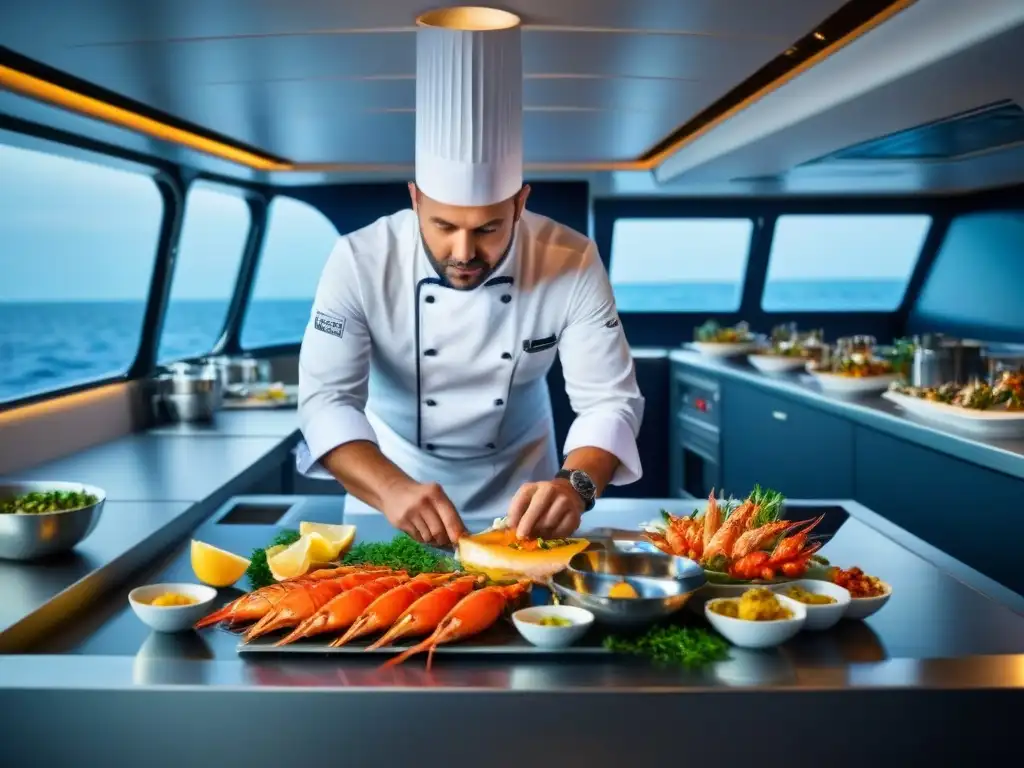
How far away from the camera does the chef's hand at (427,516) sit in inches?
78.2

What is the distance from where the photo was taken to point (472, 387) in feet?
9.17

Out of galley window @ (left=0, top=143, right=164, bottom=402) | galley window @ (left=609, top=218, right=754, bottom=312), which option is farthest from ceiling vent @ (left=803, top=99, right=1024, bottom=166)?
galley window @ (left=0, top=143, right=164, bottom=402)

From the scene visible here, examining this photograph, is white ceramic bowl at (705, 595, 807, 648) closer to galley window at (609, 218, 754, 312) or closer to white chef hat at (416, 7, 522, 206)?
white chef hat at (416, 7, 522, 206)

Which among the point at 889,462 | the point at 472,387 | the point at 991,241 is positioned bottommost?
the point at 889,462

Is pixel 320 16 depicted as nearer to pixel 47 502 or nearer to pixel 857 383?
pixel 47 502

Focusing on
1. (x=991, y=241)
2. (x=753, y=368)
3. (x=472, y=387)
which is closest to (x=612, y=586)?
(x=472, y=387)

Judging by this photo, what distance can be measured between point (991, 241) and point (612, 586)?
17.9ft

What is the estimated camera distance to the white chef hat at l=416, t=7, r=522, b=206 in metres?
2.29

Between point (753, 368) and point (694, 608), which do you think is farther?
point (753, 368)

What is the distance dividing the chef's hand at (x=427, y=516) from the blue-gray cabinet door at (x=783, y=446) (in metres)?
2.63

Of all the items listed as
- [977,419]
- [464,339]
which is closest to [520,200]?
[464,339]

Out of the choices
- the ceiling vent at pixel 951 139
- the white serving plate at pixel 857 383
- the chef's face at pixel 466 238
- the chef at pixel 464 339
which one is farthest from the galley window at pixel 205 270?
the chef's face at pixel 466 238

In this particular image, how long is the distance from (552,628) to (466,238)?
0.92 metres

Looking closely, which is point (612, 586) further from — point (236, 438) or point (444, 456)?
point (236, 438)
